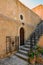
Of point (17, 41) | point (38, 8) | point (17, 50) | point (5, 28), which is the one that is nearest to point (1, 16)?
point (5, 28)

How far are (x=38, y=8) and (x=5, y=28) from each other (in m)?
8.87

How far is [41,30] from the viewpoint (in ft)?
31.0

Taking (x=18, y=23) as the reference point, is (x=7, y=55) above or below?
below

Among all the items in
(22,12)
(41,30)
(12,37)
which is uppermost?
(22,12)

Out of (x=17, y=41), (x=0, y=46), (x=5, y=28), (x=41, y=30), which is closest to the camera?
(x=0, y=46)

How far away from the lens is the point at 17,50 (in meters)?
7.53

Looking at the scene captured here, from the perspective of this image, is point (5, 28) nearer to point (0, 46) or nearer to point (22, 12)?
point (0, 46)

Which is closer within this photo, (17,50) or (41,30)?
(17,50)

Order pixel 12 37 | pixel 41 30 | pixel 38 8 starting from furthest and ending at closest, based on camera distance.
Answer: pixel 38 8, pixel 41 30, pixel 12 37

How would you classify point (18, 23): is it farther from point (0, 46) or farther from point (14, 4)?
point (0, 46)

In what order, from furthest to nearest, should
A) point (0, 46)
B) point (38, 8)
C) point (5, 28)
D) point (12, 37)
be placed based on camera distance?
point (38, 8)
point (12, 37)
point (5, 28)
point (0, 46)

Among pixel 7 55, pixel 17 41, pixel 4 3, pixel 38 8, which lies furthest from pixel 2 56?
pixel 38 8

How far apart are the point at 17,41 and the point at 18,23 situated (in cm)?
161

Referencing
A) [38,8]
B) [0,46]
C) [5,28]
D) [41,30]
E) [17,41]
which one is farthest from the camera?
[38,8]
